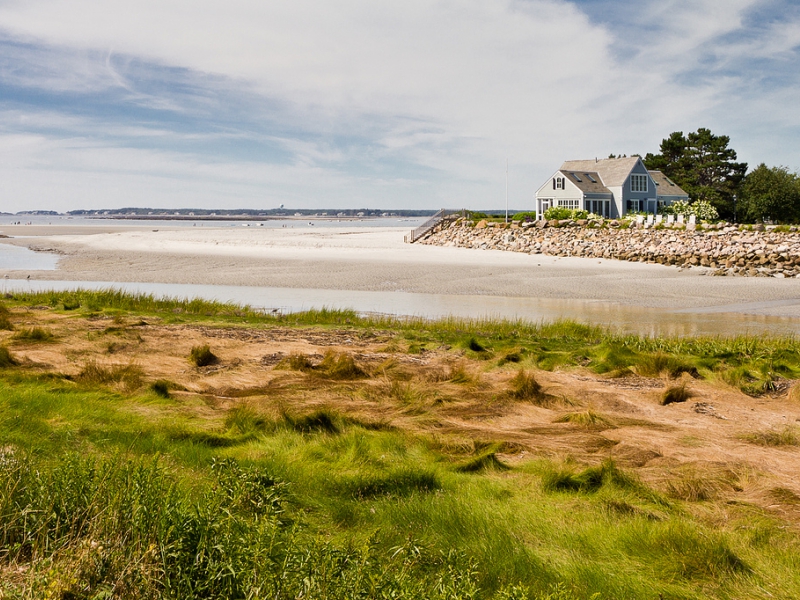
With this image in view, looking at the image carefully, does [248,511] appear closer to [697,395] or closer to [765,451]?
[765,451]

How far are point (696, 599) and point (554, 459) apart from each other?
259cm

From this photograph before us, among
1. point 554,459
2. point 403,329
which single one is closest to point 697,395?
point 554,459

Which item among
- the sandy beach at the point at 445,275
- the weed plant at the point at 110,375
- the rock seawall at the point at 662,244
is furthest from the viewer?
the rock seawall at the point at 662,244

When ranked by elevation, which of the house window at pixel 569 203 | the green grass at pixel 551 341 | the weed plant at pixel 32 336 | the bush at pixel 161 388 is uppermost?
the house window at pixel 569 203

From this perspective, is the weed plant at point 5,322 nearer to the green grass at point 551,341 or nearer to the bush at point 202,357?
the green grass at point 551,341

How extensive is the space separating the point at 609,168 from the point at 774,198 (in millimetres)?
17988

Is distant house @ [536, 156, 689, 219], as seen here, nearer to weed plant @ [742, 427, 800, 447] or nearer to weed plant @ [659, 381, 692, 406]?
weed plant @ [659, 381, 692, 406]

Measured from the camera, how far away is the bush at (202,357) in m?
11.2

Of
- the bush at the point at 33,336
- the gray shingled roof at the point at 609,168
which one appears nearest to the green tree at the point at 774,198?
the gray shingled roof at the point at 609,168

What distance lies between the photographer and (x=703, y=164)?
90.3 metres

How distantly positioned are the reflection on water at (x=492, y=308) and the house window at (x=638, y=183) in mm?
51277

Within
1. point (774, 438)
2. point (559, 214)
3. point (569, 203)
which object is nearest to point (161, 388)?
point (774, 438)

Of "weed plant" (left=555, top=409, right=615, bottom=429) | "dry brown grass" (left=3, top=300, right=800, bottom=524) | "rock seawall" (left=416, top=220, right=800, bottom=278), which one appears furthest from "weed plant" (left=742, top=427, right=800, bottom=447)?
"rock seawall" (left=416, top=220, right=800, bottom=278)

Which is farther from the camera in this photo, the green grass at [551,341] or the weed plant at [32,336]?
the weed plant at [32,336]
